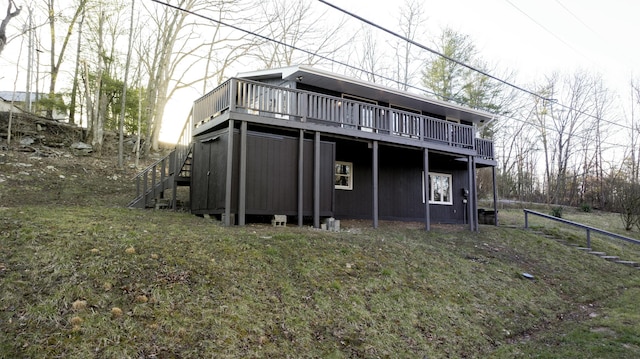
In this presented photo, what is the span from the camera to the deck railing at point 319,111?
36.2 feet

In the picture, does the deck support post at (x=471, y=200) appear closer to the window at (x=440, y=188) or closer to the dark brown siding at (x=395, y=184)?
the dark brown siding at (x=395, y=184)

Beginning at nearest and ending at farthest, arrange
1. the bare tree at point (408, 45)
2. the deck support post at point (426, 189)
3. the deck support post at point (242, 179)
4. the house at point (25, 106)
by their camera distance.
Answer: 1. the deck support post at point (242, 179)
2. the deck support post at point (426, 189)
3. the house at point (25, 106)
4. the bare tree at point (408, 45)

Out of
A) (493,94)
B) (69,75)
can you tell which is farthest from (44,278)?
(493,94)

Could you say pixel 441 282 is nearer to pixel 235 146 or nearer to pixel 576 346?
pixel 576 346

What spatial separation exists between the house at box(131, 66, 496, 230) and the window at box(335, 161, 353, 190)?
4cm

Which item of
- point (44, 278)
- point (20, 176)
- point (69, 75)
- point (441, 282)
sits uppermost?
point (69, 75)

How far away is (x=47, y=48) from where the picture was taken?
24578mm

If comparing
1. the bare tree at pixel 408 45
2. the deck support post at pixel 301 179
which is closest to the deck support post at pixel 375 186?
Result: the deck support post at pixel 301 179

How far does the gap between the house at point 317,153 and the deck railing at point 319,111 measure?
0.11 feet

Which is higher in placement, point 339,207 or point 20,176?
point 20,176

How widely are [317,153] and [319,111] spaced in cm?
146

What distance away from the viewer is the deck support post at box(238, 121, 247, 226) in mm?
10336

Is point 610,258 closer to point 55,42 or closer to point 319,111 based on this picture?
point 319,111

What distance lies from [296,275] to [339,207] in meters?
7.92
